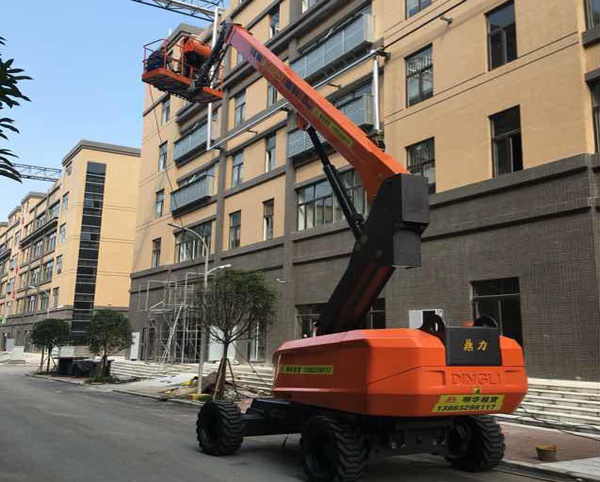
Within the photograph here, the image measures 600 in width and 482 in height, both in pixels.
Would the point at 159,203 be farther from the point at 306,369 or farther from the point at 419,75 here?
the point at 306,369

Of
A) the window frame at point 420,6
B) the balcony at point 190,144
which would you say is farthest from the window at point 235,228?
the window frame at point 420,6

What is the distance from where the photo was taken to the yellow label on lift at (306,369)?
8.09 metres

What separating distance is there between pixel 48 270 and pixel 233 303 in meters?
63.3

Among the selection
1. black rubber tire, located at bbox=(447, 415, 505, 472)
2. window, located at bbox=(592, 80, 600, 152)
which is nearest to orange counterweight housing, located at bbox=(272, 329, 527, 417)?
black rubber tire, located at bbox=(447, 415, 505, 472)

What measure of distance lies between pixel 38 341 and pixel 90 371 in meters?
6.29

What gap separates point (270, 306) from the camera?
2028 cm

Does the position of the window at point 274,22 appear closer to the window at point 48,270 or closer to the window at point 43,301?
the window at point 48,270

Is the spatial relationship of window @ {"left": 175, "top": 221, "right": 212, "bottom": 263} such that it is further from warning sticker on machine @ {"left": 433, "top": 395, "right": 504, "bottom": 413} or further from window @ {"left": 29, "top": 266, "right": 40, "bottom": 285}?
window @ {"left": 29, "top": 266, "right": 40, "bottom": 285}

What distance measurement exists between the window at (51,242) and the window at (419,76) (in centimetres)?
6302

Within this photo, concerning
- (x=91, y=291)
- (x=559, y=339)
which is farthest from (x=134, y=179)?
(x=559, y=339)

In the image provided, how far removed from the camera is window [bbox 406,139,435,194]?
2038 centimetres

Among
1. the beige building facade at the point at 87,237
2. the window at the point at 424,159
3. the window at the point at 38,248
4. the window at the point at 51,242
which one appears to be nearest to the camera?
the window at the point at 424,159

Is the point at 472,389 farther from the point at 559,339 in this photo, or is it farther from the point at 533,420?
the point at 559,339

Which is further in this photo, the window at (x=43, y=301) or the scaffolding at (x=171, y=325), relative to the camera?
the window at (x=43, y=301)
